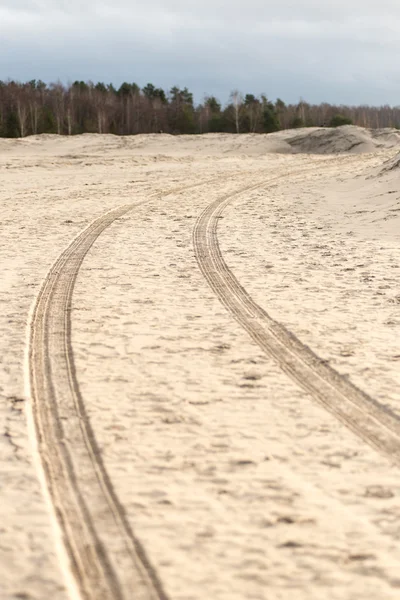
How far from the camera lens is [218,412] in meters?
5.01

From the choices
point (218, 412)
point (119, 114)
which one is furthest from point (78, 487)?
point (119, 114)

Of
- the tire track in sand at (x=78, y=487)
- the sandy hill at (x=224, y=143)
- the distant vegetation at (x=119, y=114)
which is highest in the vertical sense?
the distant vegetation at (x=119, y=114)

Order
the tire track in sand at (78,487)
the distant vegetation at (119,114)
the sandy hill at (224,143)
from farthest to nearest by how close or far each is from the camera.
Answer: the distant vegetation at (119,114), the sandy hill at (224,143), the tire track in sand at (78,487)

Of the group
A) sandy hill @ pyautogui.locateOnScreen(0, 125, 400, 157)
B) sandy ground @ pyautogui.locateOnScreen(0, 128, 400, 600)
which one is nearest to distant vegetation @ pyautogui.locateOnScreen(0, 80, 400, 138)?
sandy hill @ pyautogui.locateOnScreen(0, 125, 400, 157)

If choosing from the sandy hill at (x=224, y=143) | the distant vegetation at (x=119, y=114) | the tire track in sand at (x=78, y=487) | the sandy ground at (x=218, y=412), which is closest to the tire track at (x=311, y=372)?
the sandy ground at (x=218, y=412)

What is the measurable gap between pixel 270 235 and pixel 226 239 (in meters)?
→ 0.81

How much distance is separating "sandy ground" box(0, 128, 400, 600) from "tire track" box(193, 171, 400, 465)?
0.26 feet

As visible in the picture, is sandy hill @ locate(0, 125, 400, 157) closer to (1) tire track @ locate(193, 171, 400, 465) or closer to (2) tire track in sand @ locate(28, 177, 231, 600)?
(1) tire track @ locate(193, 171, 400, 465)

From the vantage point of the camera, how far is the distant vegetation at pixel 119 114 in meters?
58.5

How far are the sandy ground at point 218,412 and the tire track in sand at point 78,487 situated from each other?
0.15 feet

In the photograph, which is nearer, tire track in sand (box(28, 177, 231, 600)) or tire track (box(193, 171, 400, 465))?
tire track in sand (box(28, 177, 231, 600))

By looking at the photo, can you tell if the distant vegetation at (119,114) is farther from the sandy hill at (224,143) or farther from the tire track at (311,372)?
the tire track at (311,372)

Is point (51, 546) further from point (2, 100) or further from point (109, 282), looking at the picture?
point (2, 100)

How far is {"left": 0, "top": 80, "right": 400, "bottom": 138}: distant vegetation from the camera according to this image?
58469 millimetres
